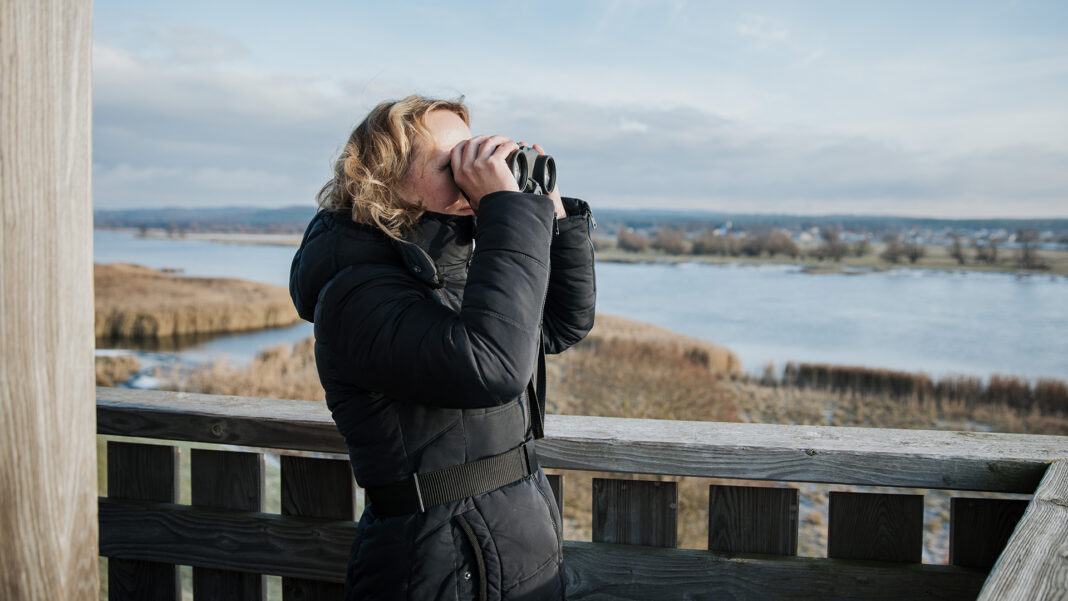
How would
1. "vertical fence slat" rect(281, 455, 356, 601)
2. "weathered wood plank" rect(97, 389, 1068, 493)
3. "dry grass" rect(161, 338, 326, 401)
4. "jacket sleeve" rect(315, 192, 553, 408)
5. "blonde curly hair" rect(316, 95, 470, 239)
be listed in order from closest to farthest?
1. "jacket sleeve" rect(315, 192, 553, 408)
2. "blonde curly hair" rect(316, 95, 470, 239)
3. "weathered wood plank" rect(97, 389, 1068, 493)
4. "vertical fence slat" rect(281, 455, 356, 601)
5. "dry grass" rect(161, 338, 326, 401)

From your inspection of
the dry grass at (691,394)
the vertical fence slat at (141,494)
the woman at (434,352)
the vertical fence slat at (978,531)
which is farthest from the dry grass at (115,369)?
the vertical fence slat at (978,531)

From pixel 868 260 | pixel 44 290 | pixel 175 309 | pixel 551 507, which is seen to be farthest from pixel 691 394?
pixel 868 260

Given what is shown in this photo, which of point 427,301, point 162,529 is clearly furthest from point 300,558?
point 427,301

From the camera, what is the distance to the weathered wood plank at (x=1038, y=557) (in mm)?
806

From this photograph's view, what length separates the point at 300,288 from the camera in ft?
3.59

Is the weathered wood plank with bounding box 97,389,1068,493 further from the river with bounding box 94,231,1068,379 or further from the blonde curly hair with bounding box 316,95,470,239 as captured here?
the river with bounding box 94,231,1068,379

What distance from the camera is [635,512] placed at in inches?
54.1

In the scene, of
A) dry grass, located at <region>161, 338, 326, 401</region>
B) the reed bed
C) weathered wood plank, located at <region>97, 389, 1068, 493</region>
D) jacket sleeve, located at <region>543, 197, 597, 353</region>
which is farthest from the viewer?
the reed bed

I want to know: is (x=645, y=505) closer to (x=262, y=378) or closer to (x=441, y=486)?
(x=441, y=486)

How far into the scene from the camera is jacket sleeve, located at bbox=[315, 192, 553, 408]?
97 centimetres

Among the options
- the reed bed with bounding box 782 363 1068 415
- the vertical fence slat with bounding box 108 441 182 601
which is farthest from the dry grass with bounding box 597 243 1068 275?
the vertical fence slat with bounding box 108 441 182 601

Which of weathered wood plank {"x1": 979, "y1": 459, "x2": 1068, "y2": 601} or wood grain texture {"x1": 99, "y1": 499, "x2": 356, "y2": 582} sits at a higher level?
weathered wood plank {"x1": 979, "y1": 459, "x2": 1068, "y2": 601}

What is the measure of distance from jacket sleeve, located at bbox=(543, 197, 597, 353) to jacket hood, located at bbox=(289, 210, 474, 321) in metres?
0.24

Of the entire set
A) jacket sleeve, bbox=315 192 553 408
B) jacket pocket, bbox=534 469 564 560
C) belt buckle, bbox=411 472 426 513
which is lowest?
jacket pocket, bbox=534 469 564 560
